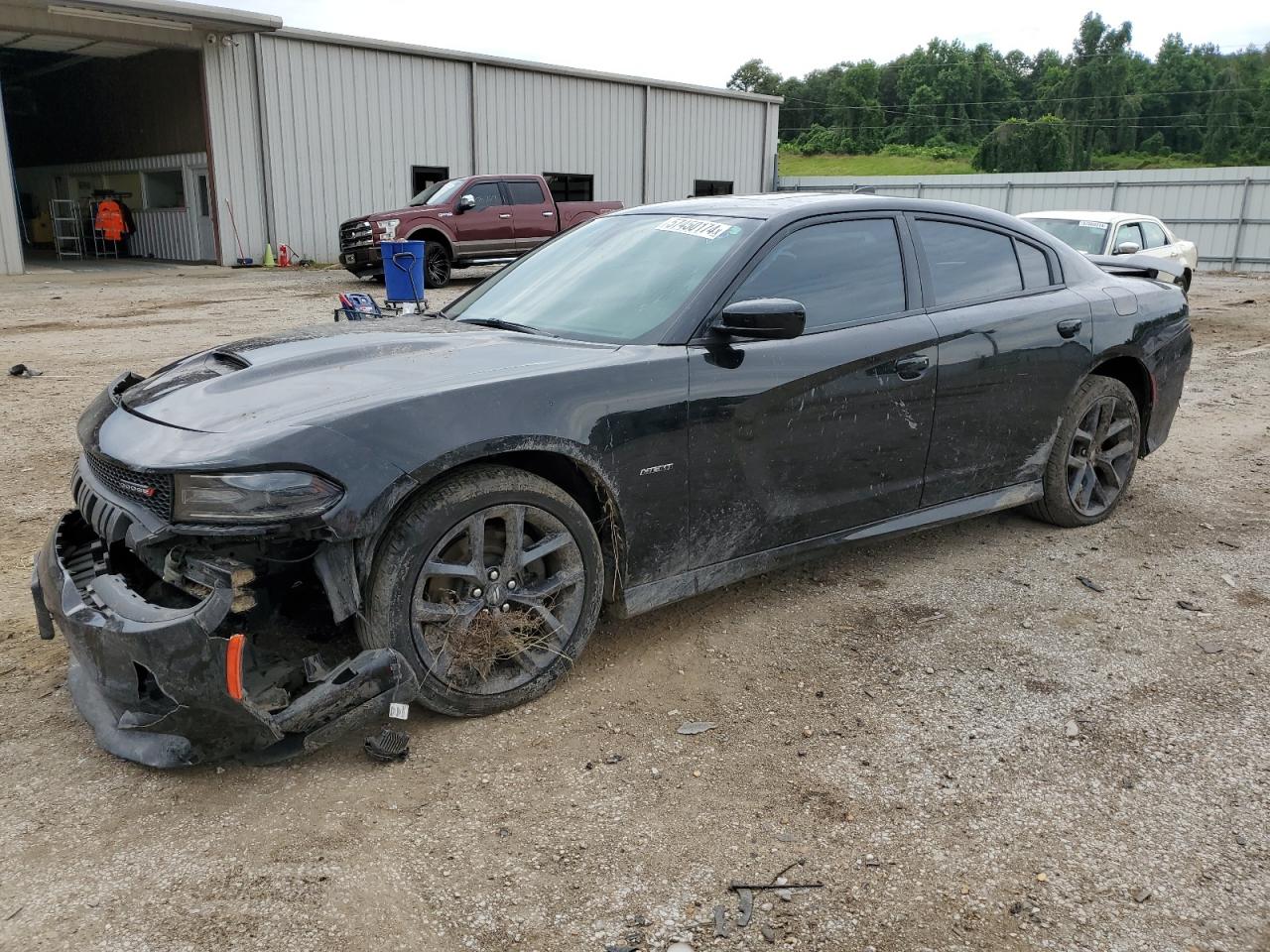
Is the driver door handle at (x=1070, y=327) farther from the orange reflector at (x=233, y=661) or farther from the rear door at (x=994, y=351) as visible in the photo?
the orange reflector at (x=233, y=661)

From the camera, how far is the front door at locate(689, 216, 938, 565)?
3477 mm

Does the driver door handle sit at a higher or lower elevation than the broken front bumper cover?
higher

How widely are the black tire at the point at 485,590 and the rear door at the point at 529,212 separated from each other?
15936mm

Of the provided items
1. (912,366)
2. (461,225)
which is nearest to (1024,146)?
(461,225)

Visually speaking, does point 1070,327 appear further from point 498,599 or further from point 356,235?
point 356,235

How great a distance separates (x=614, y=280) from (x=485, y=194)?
15.3 meters

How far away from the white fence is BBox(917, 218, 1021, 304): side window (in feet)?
70.4

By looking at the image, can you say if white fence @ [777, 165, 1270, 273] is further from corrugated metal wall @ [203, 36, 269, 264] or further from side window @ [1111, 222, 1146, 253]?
corrugated metal wall @ [203, 36, 269, 264]

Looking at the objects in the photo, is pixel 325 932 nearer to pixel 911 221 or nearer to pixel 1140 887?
pixel 1140 887

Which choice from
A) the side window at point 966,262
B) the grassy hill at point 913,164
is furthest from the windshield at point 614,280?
the grassy hill at point 913,164

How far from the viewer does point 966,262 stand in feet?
14.4

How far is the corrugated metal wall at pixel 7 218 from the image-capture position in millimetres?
19500

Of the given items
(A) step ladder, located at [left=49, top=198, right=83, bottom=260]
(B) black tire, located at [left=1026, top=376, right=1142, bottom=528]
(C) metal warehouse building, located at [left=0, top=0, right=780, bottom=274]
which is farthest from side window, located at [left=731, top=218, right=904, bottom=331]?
(A) step ladder, located at [left=49, top=198, right=83, bottom=260]

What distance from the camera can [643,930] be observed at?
2.26 metres
